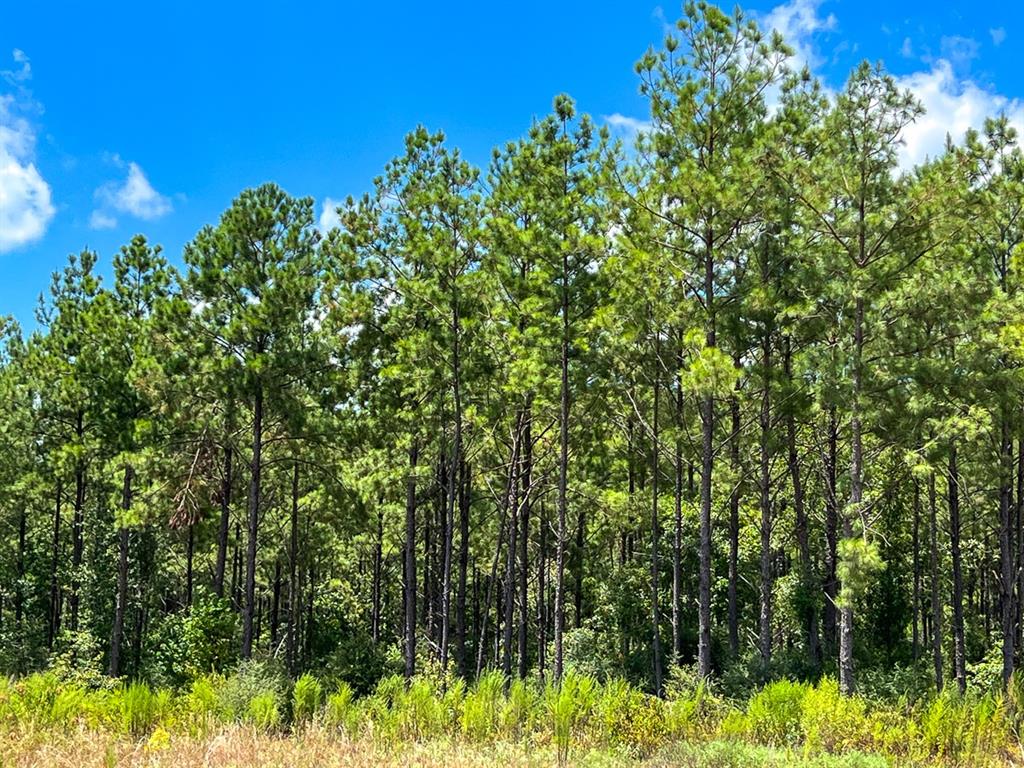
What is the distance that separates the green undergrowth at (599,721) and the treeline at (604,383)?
3.17 meters

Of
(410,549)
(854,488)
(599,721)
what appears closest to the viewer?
(599,721)

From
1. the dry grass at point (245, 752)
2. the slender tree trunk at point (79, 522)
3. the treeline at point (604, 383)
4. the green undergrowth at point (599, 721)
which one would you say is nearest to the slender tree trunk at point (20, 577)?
the treeline at point (604, 383)

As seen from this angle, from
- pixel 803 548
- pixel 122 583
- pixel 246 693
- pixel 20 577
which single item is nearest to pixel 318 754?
pixel 246 693

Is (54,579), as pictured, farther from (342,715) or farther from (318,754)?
(318,754)

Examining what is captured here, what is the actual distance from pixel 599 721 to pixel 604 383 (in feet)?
27.6

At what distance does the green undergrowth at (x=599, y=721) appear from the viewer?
759 cm

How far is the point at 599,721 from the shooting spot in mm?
8359

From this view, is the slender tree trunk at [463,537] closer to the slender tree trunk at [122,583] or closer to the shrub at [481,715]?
the shrub at [481,715]

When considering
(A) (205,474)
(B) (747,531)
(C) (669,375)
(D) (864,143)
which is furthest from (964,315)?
(A) (205,474)

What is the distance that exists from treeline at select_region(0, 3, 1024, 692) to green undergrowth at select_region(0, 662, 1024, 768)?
3.17 meters

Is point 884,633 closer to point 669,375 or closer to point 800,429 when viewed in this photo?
point 800,429

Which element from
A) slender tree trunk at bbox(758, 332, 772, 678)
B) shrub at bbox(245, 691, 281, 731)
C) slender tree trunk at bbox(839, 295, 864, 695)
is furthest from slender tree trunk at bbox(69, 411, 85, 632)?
slender tree trunk at bbox(839, 295, 864, 695)

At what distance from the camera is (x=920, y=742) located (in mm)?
7754

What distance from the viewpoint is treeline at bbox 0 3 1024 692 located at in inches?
479
